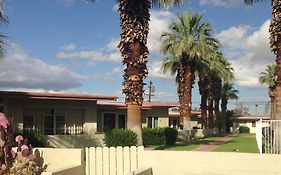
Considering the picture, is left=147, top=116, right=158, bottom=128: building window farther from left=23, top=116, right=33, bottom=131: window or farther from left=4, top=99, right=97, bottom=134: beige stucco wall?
left=23, top=116, right=33, bottom=131: window

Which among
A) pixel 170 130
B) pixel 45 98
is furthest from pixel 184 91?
pixel 45 98

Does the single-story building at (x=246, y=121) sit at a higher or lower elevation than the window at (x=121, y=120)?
lower

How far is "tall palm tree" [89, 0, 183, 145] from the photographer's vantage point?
2034cm

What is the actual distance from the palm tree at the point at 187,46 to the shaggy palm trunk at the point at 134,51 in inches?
590

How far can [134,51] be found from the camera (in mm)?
20688

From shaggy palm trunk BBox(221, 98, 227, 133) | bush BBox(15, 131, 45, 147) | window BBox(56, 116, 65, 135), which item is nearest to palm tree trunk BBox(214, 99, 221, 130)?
shaggy palm trunk BBox(221, 98, 227, 133)

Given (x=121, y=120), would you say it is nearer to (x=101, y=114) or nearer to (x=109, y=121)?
(x=109, y=121)

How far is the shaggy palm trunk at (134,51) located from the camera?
20344 mm

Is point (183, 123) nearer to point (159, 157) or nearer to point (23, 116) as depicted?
point (23, 116)

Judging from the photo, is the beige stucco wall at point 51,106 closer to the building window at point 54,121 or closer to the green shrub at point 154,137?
the building window at point 54,121

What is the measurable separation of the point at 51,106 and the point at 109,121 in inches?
290

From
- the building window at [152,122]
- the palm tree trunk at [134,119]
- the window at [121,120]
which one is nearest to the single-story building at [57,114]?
the window at [121,120]

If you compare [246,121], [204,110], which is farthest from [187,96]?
[246,121]

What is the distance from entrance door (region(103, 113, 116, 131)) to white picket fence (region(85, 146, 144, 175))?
2205 centimetres
